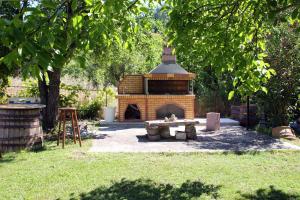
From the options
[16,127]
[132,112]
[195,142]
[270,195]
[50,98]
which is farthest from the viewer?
[132,112]

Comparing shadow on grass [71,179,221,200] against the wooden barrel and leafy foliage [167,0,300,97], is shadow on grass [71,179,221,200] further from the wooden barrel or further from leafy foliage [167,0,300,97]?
the wooden barrel

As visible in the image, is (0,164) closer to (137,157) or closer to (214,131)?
(137,157)

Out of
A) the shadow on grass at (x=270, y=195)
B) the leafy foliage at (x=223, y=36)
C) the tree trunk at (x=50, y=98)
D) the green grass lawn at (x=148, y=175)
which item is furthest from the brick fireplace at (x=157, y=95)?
the leafy foliage at (x=223, y=36)

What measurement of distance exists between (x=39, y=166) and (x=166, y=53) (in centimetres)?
1009

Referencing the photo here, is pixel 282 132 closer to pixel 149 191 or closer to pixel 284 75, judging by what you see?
pixel 284 75

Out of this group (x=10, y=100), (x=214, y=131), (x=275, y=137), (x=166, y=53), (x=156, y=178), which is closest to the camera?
(x=156, y=178)

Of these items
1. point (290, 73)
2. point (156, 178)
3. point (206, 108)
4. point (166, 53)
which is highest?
point (166, 53)

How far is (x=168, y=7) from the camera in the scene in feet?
16.5

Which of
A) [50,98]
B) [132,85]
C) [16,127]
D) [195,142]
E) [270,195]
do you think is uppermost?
[132,85]

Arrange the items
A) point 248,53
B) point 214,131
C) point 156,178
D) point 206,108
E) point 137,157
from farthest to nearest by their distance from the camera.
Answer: point 206,108 → point 214,131 → point 137,157 → point 156,178 → point 248,53

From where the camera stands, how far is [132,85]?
1609 centimetres

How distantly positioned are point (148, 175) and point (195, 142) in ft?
13.2

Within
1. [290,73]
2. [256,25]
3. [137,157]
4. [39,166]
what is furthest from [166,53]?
[256,25]

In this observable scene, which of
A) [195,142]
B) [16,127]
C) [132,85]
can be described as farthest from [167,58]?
[16,127]
